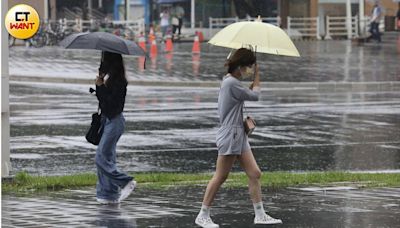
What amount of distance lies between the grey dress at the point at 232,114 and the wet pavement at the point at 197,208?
28.4 inches

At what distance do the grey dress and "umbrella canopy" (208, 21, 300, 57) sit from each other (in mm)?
364

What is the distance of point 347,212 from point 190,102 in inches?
600

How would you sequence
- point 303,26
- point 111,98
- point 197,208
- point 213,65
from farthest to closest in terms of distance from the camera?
point 303,26 → point 213,65 → point 111,98 → point 197,208

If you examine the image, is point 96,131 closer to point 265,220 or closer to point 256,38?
point 256,38

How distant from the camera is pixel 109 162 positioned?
38.6ft

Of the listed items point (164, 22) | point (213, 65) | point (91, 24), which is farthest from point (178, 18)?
point (213, 65)

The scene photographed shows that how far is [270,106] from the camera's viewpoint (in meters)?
25.2

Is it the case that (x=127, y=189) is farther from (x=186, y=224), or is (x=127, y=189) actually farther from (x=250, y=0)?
(x=250, y=0)

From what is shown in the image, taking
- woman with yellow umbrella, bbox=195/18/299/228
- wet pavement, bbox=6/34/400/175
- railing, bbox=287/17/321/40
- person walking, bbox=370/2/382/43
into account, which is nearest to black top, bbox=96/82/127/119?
woman with yellow umbrella, bbox=195/18/299/228

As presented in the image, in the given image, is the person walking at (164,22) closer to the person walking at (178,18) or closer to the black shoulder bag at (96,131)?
the person walking at (178,18)

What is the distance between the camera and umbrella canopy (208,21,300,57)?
10.4m

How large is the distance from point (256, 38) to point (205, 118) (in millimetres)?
11776

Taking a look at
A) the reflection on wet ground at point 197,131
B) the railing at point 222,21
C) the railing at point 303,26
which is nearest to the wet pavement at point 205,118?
the reflection on wet ground at point 197,131

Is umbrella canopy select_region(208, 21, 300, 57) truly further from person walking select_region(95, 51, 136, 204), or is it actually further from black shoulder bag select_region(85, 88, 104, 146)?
black shoulder bag select_region(85, 88, 104, 146)
